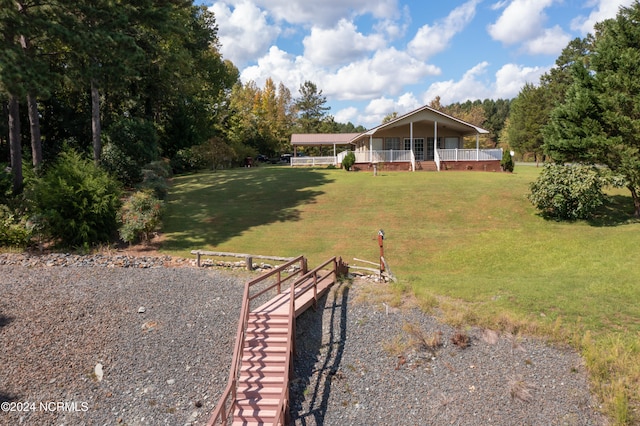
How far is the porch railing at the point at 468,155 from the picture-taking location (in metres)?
32.4

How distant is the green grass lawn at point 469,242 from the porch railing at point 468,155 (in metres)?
4.04

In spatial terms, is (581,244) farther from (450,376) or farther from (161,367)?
(161,367)

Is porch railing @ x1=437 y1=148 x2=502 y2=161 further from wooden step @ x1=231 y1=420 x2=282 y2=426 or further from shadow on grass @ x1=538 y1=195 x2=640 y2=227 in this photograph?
wooden step @ x1=231 y1=420 x2=282 y2=426

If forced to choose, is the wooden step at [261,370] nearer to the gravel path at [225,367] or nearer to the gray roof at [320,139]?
the gravel path at [225,367]

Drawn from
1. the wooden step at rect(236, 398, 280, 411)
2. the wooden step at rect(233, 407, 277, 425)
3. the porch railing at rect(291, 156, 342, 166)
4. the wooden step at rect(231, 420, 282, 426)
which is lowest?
the wooden step at rect(231, 420, 282, 426)

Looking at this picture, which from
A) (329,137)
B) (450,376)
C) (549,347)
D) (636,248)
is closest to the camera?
(450,376)

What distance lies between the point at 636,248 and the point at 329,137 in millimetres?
40053

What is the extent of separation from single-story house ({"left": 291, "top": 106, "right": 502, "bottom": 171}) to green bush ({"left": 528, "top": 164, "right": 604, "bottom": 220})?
1372 cm

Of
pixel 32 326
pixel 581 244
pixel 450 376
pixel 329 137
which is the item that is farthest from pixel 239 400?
pixel 329 137

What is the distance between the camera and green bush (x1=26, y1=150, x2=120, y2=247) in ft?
50.2

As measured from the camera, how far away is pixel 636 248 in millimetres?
14469

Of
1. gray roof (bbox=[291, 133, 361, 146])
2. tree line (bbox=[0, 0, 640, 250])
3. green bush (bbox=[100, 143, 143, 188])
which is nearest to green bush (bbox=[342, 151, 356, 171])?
gray roof (bbox=[291, 133, 361, 146])

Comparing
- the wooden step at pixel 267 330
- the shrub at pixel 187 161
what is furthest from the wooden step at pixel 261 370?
the shrub at pixel 187 161

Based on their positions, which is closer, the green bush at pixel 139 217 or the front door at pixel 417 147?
the green bush at pixel 139 217
